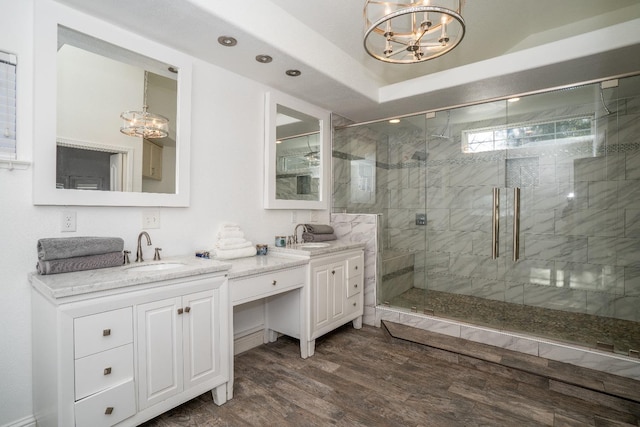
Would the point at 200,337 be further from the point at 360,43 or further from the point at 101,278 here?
the point at 360,43

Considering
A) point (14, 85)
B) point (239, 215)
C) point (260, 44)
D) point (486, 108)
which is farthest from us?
point (486, 108)

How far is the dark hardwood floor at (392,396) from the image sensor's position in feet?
6.02

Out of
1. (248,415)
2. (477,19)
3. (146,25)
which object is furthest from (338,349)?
(477,19)

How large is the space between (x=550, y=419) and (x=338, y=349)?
4.84 feet

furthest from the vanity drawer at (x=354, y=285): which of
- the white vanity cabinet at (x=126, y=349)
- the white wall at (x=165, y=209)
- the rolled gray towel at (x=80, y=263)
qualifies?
the rolled gray towel at (x=80, y=263)

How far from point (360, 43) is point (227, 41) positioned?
1212 mm

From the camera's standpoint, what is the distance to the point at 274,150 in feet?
9.63

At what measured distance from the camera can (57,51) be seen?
5.65ft

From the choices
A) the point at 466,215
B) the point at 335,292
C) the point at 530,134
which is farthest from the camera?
the point at 466,215

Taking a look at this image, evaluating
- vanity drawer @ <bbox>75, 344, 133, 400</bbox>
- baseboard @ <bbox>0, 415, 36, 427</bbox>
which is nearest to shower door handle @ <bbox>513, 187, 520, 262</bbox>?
vanity drawer @ <bbox>75, 344, 133, 400</bbox>

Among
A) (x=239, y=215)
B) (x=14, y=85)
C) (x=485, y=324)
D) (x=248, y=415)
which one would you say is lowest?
(x=248, y=415)

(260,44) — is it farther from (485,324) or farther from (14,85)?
(485,324)

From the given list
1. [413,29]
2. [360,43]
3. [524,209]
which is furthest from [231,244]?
Result: [524,209]

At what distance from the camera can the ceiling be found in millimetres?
1957
